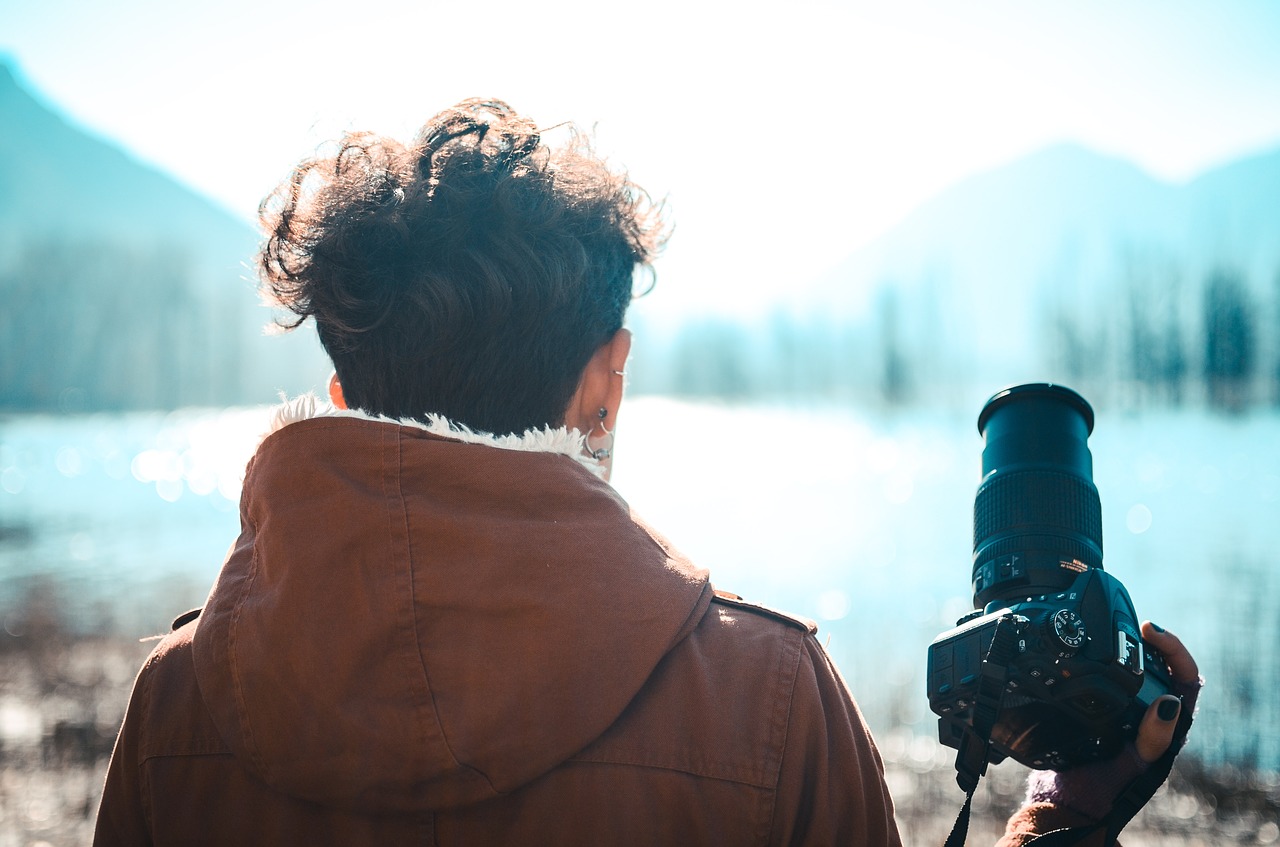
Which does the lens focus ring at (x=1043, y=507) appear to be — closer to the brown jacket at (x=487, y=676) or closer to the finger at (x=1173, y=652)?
the finger at (x=1173, y=652)

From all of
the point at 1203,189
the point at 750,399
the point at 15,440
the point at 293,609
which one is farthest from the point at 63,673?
the point at 1203,189

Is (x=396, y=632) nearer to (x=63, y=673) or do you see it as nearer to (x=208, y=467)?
(x=63, y=673)

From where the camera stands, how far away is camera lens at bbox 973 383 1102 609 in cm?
149

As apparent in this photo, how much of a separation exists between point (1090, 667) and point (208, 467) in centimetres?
4145

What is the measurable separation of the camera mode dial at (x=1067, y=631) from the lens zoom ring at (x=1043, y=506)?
23cm

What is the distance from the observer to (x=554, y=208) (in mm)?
1151

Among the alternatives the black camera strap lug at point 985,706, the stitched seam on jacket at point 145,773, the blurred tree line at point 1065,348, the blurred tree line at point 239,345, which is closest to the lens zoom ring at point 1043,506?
the black camera strap lug at point 985,706

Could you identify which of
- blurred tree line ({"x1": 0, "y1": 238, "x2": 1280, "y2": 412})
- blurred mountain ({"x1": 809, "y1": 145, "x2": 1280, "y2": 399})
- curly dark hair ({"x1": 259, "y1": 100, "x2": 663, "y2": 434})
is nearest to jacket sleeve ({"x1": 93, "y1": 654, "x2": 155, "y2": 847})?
curly dark hair ({"x1": 259, "y1": 100, "x2": 663, "y2": 434})

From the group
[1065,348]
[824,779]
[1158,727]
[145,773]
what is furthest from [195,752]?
[1065,348]

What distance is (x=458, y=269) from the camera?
43.3 inches

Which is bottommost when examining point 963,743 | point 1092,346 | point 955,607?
point 955,607

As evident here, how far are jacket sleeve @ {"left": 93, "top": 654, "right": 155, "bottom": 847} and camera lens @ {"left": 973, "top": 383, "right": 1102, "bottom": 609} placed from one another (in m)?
1.36

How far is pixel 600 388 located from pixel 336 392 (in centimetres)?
39

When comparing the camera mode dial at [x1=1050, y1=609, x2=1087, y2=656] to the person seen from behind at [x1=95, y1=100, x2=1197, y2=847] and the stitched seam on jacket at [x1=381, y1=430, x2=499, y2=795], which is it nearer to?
the person seen from behind at [x1=95, y1=100, x2=1197, y2=847]
